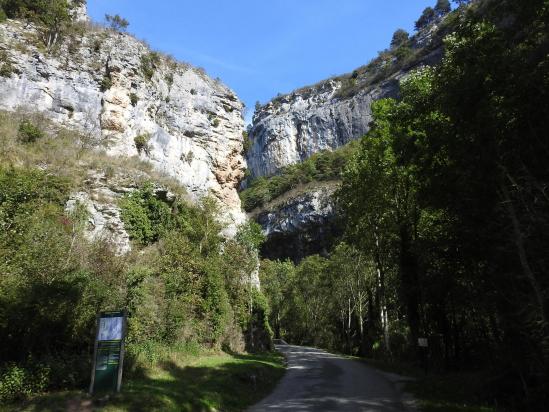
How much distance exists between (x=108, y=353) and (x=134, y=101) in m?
26.2

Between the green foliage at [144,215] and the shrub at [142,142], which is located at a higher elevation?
the shrub at [142,142]

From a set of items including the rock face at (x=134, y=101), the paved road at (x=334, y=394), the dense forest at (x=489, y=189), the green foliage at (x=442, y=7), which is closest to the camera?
the dense forest at (x=489, y=189)

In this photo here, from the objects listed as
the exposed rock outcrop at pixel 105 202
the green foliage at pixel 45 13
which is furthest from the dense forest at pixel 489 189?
the green foliage at pixel 45 13

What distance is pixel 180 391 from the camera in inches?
414

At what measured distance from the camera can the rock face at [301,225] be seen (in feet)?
246

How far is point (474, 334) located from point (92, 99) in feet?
102

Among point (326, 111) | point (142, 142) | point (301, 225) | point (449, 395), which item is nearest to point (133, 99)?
point (142, 142)

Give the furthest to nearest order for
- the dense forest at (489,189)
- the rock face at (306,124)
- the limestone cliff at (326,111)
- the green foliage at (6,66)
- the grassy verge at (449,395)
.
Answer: the rock face at (306,124)
the limestone cliff at (326,111)
the green foliage at (6,66)
the grassy verge at (449,395)
the dense forest at (489,189)

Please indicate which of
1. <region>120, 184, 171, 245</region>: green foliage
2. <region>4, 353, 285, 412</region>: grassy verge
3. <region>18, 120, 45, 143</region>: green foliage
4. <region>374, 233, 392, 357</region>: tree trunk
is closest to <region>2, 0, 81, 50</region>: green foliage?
<region>18, 120, 45, 143</region>: green foliage

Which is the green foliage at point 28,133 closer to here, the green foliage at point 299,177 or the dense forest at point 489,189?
the dense forest at point 489,189

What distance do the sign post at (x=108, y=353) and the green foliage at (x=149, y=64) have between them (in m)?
29.5

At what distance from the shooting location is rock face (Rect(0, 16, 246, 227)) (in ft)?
93.7

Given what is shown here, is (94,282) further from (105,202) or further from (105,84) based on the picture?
(105,84)

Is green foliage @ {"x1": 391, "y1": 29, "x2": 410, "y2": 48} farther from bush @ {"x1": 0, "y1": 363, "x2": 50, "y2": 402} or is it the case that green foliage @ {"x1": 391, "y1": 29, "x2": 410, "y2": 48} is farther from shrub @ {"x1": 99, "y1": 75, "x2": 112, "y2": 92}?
bush @ {"x1": 0, "y1": 363, "x2": 50, "y2": 402}
